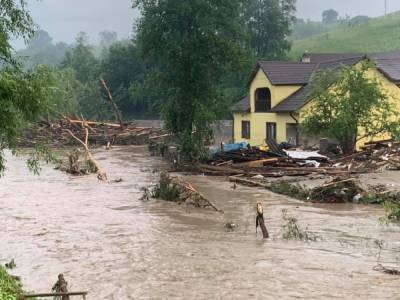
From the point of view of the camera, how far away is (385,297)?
35.0 feet

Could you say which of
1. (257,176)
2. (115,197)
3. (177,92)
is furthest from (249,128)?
(115,197)

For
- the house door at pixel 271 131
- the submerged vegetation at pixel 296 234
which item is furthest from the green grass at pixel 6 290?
the house door at pixel 271 131

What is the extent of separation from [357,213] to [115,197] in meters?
9.55

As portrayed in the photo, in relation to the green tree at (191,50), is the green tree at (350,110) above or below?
below

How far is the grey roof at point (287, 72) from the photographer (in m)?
38.2

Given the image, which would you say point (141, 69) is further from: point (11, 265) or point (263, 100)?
point (11, 265)

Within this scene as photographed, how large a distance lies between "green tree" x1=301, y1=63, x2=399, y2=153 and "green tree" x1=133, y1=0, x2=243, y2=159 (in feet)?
20.7

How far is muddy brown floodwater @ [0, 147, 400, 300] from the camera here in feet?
37.9

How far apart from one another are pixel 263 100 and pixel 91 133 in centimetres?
1674

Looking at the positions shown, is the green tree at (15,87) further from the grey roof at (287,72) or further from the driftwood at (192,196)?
the grey roof at (287,72)

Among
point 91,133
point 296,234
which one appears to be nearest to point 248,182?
point 296,234

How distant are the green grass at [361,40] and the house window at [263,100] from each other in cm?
4928

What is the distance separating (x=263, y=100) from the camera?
39406mm

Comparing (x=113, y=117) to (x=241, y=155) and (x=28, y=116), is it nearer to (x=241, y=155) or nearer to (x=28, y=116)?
(x=241, y=155)
